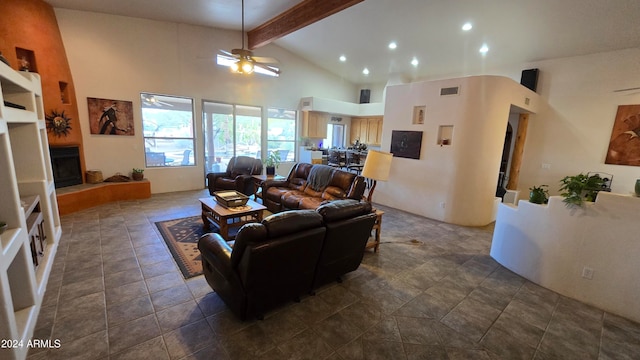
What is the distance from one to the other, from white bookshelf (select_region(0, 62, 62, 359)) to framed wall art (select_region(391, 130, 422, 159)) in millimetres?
5404

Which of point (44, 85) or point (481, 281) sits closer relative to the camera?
point (481, 281)

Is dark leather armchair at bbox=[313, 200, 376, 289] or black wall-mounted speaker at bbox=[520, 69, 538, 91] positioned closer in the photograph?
dark leather armchair at bbox=[313, 200, 376, 289]

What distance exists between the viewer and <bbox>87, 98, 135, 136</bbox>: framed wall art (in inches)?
204

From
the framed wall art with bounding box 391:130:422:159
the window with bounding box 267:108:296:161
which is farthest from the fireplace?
the framed wall art with bounding box 391:130:422:159

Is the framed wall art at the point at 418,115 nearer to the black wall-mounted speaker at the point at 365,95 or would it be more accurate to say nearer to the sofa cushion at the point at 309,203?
the sofa cushion at the point at 309,203

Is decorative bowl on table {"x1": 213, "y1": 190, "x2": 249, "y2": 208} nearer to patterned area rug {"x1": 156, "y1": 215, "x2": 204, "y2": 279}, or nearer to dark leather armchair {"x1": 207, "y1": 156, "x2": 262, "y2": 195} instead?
patterned area rug {"x1": 156, "y1": 215, "x2": 204, "y2": 279}

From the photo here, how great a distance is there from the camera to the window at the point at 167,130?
588 centimetres

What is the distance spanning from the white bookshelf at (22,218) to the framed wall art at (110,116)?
6.35ft

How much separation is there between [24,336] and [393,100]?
592cm

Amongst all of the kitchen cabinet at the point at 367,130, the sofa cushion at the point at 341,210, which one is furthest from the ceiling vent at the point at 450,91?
the kitchen cabinet at the point at 367,130

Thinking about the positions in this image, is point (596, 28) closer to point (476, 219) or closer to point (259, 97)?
point (476, 219)

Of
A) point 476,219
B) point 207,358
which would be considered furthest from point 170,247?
point 476,219

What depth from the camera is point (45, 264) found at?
267cm

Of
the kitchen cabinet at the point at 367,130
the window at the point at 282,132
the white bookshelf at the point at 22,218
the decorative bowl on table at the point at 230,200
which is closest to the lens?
the white bookshelf at the point at 22,218
